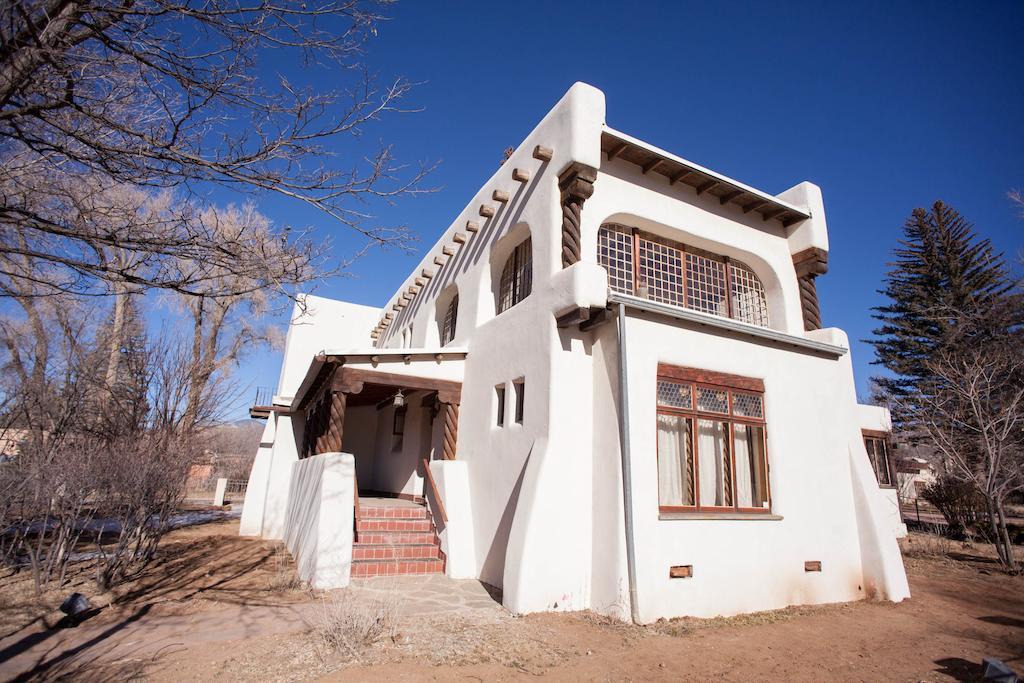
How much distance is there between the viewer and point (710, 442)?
26.0ft

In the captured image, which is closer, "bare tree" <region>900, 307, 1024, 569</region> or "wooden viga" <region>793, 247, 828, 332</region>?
"wooden viga" <region>793, 247, 828, 332</region>

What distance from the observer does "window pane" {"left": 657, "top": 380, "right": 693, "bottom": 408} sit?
735cm

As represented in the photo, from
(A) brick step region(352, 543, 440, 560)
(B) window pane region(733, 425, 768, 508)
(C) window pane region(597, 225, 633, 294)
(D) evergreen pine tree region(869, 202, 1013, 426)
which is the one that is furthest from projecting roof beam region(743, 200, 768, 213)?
(D) evergreen pine tree region(869, 202, 1013, 426)

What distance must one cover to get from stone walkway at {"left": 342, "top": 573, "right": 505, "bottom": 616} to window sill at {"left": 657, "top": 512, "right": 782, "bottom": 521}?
99.0 inches

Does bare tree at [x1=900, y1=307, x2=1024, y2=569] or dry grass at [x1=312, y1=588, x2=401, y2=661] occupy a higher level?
bare tree at [x1=900, y1=307, x2=1024, y2=569]

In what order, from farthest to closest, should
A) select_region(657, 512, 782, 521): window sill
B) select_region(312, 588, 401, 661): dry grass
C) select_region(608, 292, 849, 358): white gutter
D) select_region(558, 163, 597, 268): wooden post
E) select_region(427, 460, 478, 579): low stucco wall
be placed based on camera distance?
select_region(427, 460, 478, 579): low stucco wall, select_region(558, 163, 597, 268): wooden post, select_region(608, 292, 849, 358): white gutter, select_region(657, 512, 782, 521): window sill, select_region(312, 588, 401, 661): dry grass

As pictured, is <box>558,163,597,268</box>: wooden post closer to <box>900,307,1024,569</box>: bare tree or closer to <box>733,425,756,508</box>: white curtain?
<box>733,425,756,508</box>: white curtain

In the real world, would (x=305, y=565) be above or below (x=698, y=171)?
below

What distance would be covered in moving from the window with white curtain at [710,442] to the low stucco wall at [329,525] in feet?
15.8

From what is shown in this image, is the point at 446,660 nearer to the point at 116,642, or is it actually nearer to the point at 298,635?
the point at 298,635

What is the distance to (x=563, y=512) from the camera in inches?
269

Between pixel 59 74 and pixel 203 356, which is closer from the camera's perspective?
pixel 59 74

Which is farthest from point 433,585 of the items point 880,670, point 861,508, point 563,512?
point 861,508

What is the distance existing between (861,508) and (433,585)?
711 centimetres
